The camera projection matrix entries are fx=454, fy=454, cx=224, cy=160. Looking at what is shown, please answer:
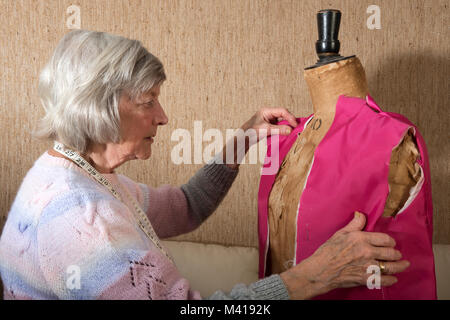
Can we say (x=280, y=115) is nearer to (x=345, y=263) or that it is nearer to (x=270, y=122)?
(x=270, y=122)

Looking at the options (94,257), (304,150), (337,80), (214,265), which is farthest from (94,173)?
(214,265)

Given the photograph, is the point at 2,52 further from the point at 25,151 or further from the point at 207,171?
the point at 207,171

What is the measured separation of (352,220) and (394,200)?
9cm

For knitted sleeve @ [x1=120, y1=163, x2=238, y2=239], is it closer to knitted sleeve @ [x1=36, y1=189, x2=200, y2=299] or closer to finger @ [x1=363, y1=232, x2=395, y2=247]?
knitted sleeve @ [x1=36, y1=189, x2=200, y2=299]

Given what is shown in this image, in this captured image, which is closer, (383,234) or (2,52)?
(383,234)

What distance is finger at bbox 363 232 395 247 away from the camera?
0.89 metres

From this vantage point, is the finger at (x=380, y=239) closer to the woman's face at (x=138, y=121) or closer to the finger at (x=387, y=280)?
the finger at (x=387, y=280)

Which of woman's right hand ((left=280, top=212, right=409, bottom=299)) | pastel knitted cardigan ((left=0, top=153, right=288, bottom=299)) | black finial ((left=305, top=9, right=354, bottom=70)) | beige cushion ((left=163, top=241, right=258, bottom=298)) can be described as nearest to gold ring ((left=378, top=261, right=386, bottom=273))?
woman's right hand ((left=280, top=212, right=409, bottom=299))

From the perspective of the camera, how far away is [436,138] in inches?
64.6

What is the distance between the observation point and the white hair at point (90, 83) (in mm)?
1014

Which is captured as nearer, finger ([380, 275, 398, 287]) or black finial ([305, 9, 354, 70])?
finger ([380, 275, 398, 287])

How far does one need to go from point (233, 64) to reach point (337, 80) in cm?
81

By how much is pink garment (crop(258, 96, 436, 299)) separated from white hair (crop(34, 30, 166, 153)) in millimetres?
453
